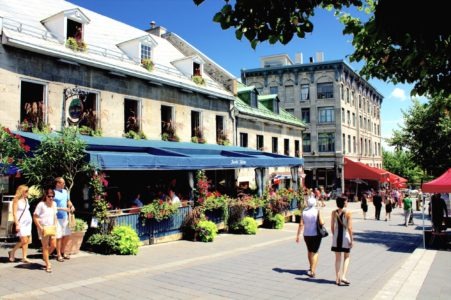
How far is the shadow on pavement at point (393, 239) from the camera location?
1284cm

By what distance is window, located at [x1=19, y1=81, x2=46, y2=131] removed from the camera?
507 inches

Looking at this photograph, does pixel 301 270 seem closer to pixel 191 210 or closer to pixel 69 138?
pixel 191 210

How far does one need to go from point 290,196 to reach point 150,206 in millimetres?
8923

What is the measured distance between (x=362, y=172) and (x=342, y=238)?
32.9m

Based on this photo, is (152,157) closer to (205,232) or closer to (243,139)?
(205,232)

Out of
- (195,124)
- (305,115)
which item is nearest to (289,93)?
(305,115)

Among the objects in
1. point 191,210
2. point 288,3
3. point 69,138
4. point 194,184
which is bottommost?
point 191,210

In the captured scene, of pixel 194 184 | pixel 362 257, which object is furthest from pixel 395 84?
pixel 194 184

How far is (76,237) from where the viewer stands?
9.49 m

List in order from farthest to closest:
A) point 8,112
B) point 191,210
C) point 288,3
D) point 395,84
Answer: point 191,210, point 8,112, point 395,84, point 288,3

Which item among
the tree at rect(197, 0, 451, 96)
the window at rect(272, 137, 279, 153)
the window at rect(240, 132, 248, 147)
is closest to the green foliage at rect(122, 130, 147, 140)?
the window at rect(240, 132, 248, 147)

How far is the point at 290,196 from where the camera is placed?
18719mm

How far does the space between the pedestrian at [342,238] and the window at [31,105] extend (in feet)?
33.2

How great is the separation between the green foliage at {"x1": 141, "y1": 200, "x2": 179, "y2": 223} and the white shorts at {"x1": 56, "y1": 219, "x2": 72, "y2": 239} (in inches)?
103
